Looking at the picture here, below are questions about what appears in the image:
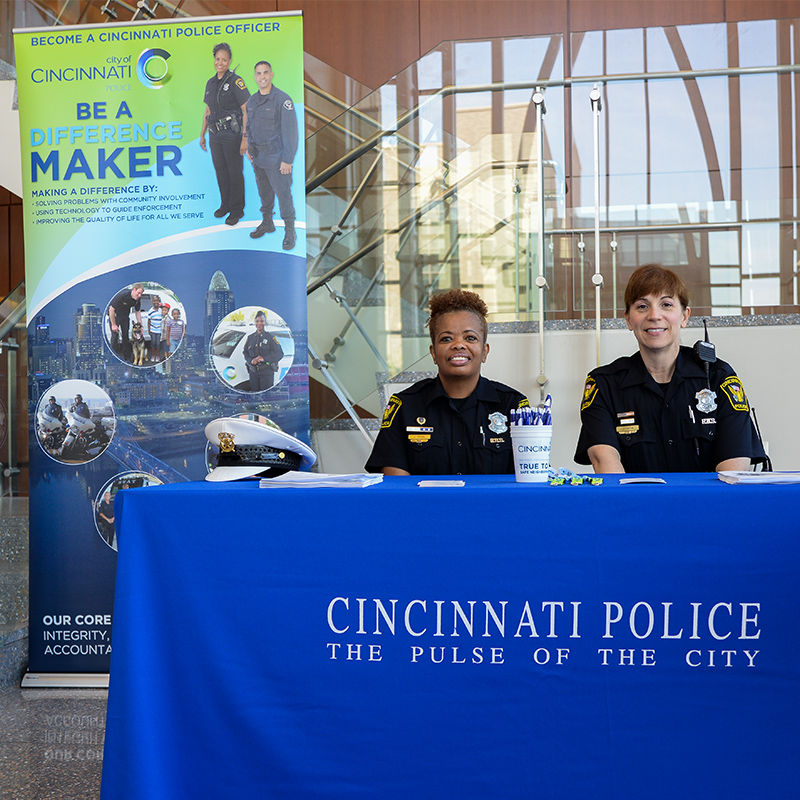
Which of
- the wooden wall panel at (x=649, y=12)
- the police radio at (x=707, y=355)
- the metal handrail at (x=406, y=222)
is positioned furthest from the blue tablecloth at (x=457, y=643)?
the wooden wall panel at (x=649, y=12)

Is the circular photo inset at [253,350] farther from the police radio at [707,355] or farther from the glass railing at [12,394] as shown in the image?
the glass railing at [12,394]

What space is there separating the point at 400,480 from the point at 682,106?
2.35 meters

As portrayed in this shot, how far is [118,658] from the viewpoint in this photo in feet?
5.02

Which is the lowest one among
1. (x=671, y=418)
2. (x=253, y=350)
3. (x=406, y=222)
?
(x=671, y=418)

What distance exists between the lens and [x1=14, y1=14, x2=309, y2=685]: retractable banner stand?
2857 millimetres

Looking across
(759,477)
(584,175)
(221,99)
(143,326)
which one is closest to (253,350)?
(143,326)

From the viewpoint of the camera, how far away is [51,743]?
93.2 inches

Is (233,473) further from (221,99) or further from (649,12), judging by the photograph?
(649,12)

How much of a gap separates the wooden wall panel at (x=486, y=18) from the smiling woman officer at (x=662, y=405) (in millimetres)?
4365

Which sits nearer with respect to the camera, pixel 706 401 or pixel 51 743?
pixel 706 401

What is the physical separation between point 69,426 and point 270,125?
134cm

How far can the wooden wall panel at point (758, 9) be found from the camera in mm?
5711

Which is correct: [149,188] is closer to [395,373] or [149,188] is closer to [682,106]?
[395,373]

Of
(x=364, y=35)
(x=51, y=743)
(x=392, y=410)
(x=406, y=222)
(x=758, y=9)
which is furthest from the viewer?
(x=364, y=35)
